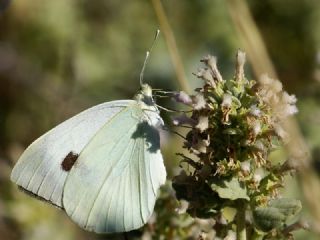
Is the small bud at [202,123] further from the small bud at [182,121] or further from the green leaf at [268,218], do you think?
the green leaf at [268,218]

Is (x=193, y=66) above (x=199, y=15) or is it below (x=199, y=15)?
below

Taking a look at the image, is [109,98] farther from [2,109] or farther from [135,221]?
[135,221]

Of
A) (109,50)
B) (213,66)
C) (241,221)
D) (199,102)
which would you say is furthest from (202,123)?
(109,50)

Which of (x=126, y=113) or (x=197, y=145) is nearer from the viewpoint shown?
(x=197, y=145)

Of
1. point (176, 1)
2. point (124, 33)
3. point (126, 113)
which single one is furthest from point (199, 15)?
point (126, 113)

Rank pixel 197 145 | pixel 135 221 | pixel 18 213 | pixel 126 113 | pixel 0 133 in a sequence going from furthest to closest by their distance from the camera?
pixel 0 133, pixel 18 213, pixel 126 113, pixel 135 221, pixel 197 145

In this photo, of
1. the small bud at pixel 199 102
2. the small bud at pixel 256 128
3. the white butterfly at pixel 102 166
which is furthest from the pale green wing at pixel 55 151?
the small bud at pixel 256 128

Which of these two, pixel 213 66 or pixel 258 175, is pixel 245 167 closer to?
pixel 258 175
